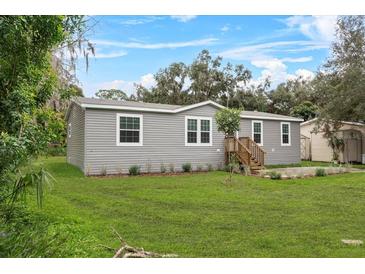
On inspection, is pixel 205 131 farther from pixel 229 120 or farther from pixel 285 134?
pixel 285 134

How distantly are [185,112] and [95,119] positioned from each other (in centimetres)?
386

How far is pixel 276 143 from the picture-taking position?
17016mm

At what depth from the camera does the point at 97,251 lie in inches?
149

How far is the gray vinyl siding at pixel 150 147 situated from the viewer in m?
12.2

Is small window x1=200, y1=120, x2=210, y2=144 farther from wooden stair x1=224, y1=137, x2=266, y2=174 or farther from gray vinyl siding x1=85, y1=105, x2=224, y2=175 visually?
wooden stair x1=224, y1=137, x2=266, y2=174

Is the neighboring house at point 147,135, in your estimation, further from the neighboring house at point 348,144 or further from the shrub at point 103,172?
the neighboring house at point 348,144

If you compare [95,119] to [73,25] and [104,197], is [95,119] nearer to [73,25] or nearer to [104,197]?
[104,197]

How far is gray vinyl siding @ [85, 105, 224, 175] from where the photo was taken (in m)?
12.2

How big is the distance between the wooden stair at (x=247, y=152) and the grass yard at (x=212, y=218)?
13.9 feet

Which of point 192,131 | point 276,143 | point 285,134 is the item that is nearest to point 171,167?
point 192,131

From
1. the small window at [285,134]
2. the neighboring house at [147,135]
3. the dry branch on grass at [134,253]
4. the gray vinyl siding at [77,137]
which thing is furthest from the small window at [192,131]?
the dry branch on grass at [134,253]

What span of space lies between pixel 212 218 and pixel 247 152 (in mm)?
8400

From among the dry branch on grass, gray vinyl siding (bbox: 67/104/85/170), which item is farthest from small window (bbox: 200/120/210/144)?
the dry branch on grass
